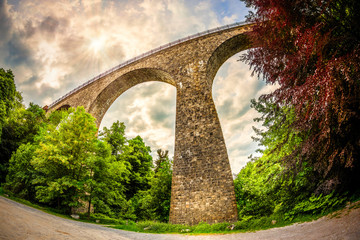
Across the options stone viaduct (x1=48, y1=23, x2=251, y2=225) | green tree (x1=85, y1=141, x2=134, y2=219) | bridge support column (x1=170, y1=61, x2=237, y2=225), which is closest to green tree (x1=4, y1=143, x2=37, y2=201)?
green tree (x1=85, y1=141, x2=134, y2=219)

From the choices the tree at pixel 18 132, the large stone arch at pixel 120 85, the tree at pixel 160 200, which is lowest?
the tree at pixel 160 200

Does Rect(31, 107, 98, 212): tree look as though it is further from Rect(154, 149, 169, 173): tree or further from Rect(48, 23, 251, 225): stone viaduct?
Rect(154, 149, 169, 173): tree

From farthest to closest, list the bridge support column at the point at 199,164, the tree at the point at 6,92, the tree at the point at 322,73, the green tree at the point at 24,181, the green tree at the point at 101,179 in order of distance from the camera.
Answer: the tree at the point at 6,92 < the green tree at the point at 24,181 < the green tree at the point at 101,179 < the bridge support column at the point at 199,164 < the tree at the point at 322,73

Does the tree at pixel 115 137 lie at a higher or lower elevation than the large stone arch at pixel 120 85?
lower

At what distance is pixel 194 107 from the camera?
979 centimetres

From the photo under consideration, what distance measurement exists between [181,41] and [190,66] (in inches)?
98.7

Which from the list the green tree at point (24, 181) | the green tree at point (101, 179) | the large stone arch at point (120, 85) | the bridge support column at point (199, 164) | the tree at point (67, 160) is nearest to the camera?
the bridge support column at point (199, 164)

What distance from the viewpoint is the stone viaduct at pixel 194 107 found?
25.1ft

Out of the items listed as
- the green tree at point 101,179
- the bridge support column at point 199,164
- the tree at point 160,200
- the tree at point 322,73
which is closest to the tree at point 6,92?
the green tree at point 101,179

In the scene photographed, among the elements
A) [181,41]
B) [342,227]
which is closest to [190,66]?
[181,41]

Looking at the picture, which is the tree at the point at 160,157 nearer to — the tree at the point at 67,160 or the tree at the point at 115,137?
the tree at the point at 115,137

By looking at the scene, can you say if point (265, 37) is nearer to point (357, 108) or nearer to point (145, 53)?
point (357, 108)

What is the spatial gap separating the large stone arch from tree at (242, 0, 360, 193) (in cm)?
946

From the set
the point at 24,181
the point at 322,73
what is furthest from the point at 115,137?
the point at 322,73
